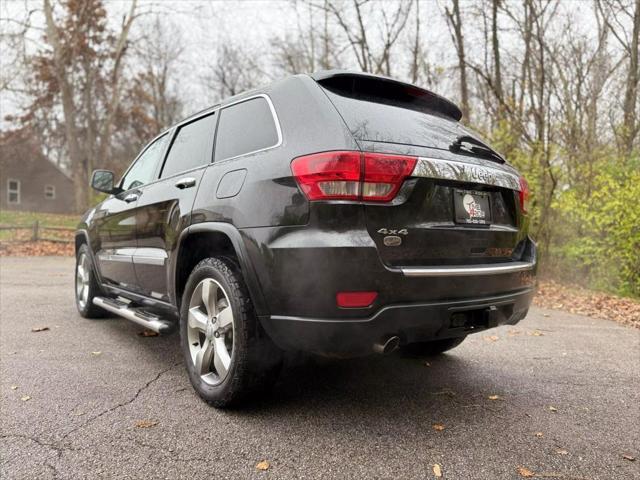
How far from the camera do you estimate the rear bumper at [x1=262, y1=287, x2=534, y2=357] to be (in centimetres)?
218

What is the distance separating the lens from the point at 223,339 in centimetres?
271

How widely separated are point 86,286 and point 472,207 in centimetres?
422

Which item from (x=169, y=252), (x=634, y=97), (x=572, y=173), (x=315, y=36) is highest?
(x=315, y=36)

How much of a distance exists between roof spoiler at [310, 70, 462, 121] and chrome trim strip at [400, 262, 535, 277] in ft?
3.35

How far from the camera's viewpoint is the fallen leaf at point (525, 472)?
2.03m

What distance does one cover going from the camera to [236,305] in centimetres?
248

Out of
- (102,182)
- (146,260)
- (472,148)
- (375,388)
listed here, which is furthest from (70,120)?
(472,148)

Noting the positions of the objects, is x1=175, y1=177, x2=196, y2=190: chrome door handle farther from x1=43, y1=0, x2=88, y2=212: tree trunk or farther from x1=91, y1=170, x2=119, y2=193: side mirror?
x1=43, y1=0, x2=88, y2=212: tree trunk

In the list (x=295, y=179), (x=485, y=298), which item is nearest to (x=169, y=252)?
(x=295, y=179)

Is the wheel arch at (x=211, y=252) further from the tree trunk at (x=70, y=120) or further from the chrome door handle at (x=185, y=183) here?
the tree trunk at (x=70, y=120)

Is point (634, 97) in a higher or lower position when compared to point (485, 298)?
higher

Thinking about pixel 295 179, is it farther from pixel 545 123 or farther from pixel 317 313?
pixel 545 123

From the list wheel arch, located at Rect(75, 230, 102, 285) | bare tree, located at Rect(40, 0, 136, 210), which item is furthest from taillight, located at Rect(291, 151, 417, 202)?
bare tree, located at Rect(40, 0, 136, 210)

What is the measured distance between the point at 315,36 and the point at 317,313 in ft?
49.0
